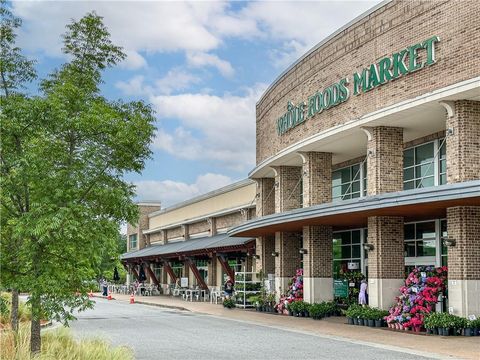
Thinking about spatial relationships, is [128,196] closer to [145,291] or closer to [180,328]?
[180,328]

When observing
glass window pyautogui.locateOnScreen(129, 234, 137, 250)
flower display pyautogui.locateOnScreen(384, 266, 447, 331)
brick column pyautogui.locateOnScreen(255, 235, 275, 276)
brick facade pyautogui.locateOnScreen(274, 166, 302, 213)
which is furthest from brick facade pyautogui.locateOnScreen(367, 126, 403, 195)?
glass window pyautogui.locateOnScreen(129, 234, 137, 250)

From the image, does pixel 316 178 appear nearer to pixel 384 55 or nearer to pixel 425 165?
pixel 425 165

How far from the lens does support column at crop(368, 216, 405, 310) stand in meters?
24.4

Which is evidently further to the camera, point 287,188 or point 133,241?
point 133,241

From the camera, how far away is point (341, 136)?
2669 centimetres

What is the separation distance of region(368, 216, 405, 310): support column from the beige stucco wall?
17395 mm

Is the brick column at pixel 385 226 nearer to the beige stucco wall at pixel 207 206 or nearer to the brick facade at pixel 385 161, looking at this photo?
the brick facade at pixel 385 161

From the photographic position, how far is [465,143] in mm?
20328

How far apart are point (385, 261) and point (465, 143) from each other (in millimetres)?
5871

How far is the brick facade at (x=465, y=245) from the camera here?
67.1 feet

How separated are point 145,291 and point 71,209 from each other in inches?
1883

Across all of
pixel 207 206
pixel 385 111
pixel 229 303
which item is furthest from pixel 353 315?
pixel 207 206

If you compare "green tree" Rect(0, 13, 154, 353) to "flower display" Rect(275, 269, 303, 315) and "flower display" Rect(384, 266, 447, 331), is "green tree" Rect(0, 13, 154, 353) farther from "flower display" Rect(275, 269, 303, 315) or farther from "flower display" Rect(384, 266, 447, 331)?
"flower display" Rect(275, 269, 303, 315)

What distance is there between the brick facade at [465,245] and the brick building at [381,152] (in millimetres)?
29
